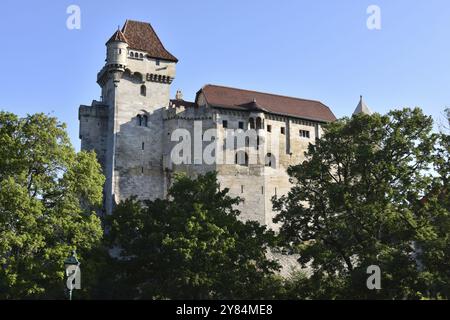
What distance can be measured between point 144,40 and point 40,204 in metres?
33.5

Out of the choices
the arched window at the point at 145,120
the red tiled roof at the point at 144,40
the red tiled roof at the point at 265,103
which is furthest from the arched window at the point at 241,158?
the red tiled roof at the point at 144,40

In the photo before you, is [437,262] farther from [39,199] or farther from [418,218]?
[39,199]

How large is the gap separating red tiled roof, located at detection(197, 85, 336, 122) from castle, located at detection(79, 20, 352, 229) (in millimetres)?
212

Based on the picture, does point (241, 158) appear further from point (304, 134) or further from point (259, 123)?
point (304, 134)

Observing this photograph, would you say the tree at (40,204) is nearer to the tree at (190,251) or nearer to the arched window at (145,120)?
the tree at (190,251)

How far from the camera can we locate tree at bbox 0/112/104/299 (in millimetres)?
36750

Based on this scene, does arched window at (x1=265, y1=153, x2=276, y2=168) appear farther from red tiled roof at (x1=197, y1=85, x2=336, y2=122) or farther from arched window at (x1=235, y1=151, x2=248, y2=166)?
red tiled roof at (x1=197, y1=85, x2=336, y2=122)

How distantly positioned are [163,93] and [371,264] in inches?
1440

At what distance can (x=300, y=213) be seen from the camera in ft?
133

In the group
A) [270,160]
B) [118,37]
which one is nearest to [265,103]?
[270,160]

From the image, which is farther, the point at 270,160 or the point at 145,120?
Result: the point at 270,160

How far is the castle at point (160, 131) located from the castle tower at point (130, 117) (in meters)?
0.09

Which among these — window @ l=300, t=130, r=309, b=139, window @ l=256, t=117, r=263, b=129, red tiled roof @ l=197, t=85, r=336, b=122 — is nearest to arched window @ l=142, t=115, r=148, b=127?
red tiled roof @ l=197, t=85, r=336, b=122

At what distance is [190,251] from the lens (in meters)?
40.2
